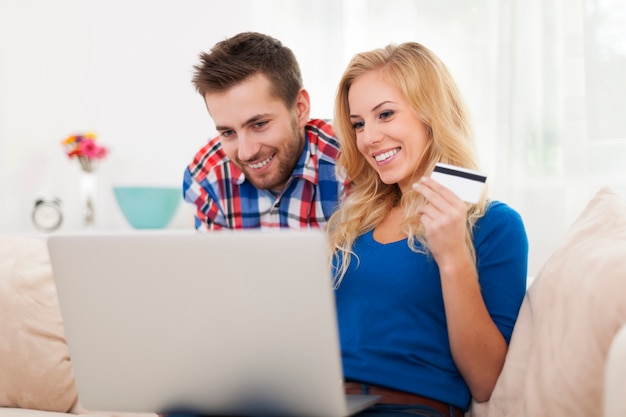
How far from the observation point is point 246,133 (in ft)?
6.17

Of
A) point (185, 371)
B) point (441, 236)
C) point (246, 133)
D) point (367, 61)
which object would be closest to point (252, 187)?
point (246, 133)

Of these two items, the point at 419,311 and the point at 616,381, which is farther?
the point at 419,311

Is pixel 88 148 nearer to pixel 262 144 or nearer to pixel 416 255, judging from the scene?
pixel 262 144

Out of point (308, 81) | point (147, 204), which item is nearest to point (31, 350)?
point (147, 204)

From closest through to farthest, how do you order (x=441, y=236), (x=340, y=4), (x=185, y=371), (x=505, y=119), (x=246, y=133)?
(x=185, y=371)
(x=441, y=236)
(x=246, y=133)
(x=505, y=119)
(x=340, y=4)

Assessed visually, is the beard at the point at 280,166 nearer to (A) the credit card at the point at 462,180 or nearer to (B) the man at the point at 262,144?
(B) the man at the point at 262,144

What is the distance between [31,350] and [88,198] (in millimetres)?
1171

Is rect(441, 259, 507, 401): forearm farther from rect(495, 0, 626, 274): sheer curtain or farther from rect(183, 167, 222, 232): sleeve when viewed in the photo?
rect(495, 0, 626, 274): sheer curtain

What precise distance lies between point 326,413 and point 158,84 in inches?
86.3

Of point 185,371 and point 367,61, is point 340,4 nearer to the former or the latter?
point 367,61

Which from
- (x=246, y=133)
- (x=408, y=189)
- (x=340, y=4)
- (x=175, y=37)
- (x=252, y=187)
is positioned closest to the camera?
(x=408, y=189)

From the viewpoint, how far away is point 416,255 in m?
1.49

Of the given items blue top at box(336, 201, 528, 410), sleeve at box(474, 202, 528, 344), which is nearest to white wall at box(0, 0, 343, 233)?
blue top at box(336, 201, 528, 410)

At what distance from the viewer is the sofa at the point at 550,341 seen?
112 centimetres
